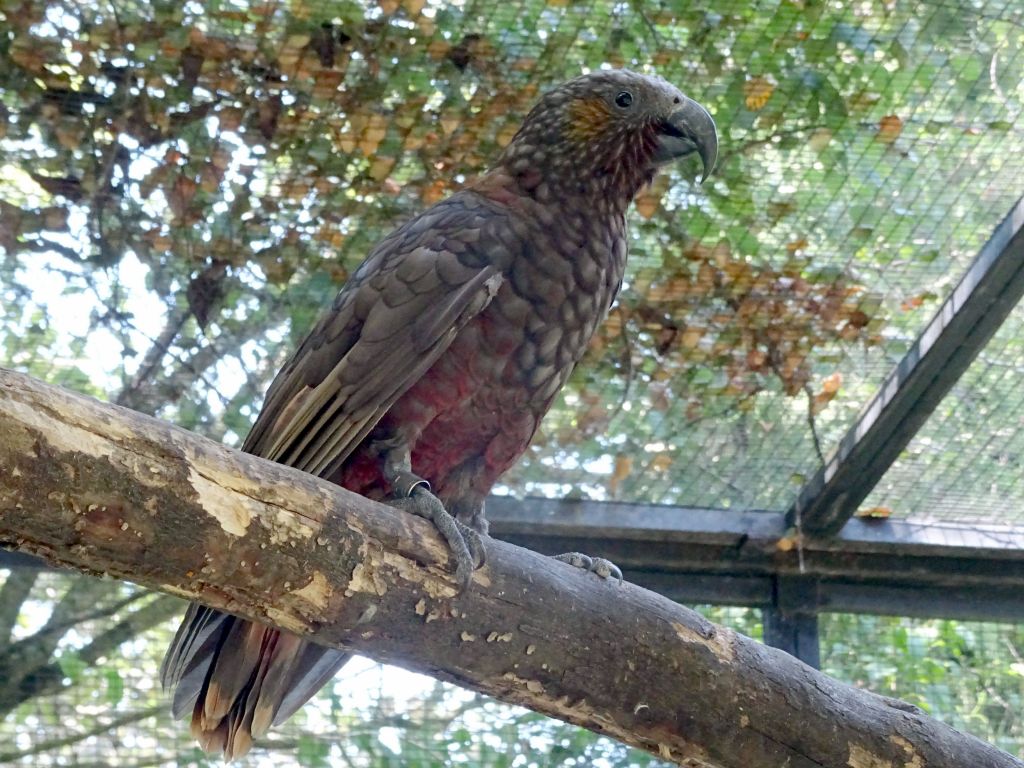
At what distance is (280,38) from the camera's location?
317 centimetres

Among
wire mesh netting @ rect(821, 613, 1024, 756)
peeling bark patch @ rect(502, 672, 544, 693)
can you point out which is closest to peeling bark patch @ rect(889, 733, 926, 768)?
peeling bark patch @ rect(502, 672, 544, 693)

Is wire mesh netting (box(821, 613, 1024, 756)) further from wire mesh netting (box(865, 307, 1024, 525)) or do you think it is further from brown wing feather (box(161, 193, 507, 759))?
brown wing feather (box(161, 193, 507, 759))

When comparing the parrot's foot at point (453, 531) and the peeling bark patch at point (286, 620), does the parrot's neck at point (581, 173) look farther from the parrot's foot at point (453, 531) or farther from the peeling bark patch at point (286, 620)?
the peeling bark patch at point (286, 620)

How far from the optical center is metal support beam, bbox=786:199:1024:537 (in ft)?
9.84

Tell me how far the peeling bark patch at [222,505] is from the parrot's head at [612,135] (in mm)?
1335

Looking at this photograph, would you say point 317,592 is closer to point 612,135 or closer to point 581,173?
point 581,173

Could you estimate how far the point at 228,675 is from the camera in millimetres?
2328

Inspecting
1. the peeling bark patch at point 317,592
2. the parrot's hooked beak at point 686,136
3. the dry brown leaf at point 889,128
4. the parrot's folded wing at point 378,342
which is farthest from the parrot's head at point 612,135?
the peeling bark patch at point 317,592

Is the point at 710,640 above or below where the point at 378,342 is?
below

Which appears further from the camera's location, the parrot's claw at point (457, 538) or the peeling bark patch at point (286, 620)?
the parrot's claw at point (457, 538)

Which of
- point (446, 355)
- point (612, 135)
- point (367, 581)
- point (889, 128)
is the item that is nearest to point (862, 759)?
point (367, 581)

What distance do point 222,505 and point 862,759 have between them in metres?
1.32

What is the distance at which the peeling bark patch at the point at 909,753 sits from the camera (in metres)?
2.16

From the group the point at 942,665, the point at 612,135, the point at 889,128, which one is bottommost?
the point at 942,665
